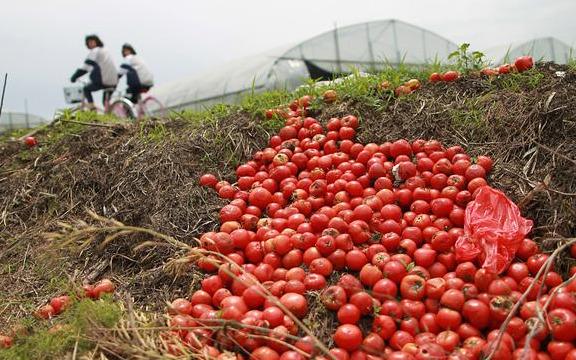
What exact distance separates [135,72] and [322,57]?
26.8 ft

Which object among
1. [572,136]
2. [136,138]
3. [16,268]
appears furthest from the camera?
[136,138]

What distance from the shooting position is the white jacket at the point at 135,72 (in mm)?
10180

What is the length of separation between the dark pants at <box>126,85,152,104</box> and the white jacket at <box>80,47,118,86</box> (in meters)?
0.46

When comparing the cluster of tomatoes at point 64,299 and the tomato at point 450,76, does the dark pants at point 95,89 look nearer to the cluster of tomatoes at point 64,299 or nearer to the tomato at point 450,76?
the tomato at point 450,76

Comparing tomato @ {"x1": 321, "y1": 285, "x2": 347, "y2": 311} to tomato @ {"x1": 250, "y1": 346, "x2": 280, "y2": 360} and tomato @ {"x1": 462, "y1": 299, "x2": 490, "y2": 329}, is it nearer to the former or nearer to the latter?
→ tomato @ {"x1": 250, "y1": 346, "x2": 280, "y2": 360}

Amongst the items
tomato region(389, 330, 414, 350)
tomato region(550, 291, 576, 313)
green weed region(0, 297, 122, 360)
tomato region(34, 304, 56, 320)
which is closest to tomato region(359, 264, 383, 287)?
tomato region(389, 330, 414, 350)

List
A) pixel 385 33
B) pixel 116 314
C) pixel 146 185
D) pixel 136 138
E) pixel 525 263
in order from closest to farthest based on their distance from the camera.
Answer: pixel 116 314 → pixel 525 263 → pixel 146 185 → pixel 136 138 → pixel 385 33

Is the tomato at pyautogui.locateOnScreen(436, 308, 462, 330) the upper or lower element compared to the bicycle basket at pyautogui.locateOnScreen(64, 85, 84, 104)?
lower

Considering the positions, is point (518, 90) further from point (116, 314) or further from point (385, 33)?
point (385, 33)

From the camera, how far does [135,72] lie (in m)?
10.2

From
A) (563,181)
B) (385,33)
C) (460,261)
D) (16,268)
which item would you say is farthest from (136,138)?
(385,33)

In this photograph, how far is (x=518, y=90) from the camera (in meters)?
4.26

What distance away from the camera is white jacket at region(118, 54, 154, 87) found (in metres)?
10.2

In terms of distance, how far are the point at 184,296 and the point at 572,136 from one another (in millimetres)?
2785
